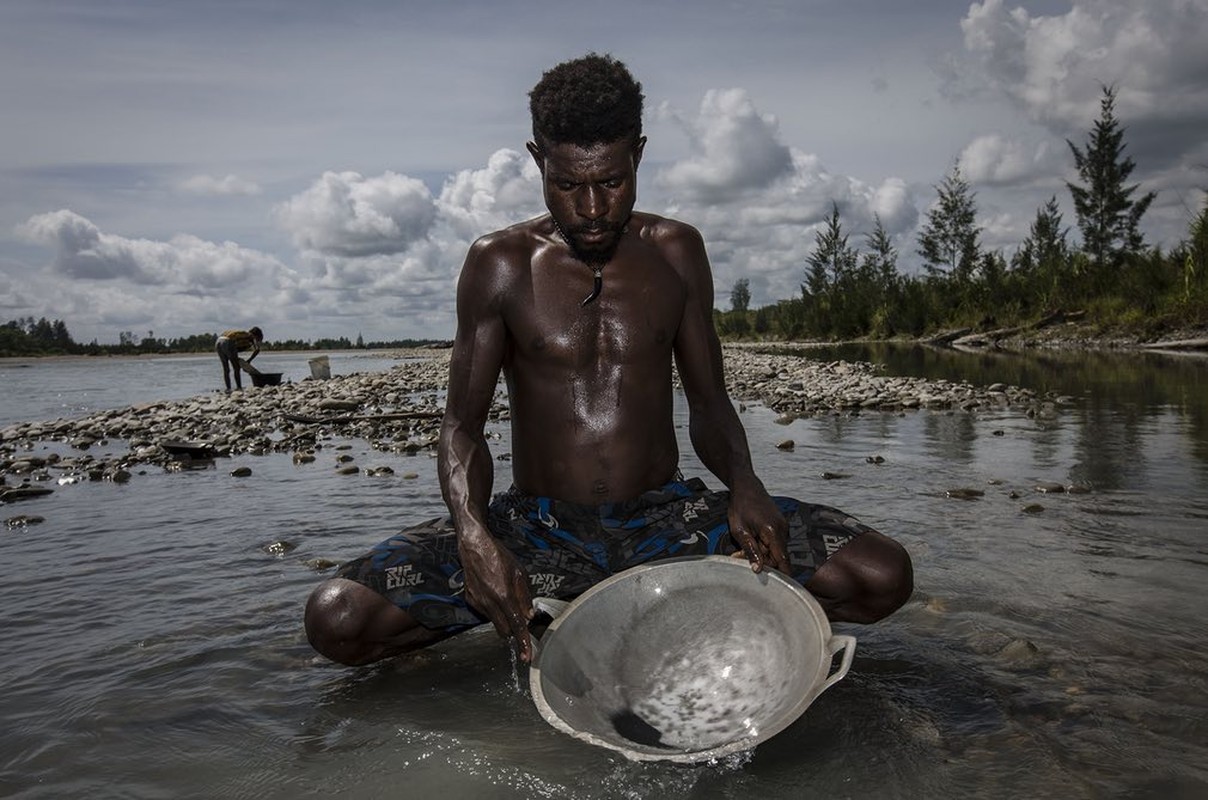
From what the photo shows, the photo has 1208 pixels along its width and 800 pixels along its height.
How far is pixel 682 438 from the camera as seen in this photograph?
7914 millimetres

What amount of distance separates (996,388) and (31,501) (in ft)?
32.6

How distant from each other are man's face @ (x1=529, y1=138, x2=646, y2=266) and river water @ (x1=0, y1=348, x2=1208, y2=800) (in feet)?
4.17

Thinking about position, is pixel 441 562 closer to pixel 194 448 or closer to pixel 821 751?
pixel 821 751

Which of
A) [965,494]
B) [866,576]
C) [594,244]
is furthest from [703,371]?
[965,494]

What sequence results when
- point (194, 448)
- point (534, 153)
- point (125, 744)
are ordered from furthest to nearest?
point (194, 448)
point (534, 153)
point (125, 744)

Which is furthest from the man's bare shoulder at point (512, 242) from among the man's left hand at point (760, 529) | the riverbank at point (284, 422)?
the riverbank at point (284, 422)

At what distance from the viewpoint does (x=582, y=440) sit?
8.46 ft

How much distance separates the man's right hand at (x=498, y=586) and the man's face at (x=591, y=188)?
36.6 inches

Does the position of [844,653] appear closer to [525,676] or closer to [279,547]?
[525,676]

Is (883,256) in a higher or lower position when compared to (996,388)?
higher

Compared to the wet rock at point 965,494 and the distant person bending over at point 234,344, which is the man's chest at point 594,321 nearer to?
the wet rock at point 965,494

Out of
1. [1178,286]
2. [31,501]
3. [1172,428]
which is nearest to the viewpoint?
[31,501]

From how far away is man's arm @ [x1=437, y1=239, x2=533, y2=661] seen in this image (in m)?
2.12

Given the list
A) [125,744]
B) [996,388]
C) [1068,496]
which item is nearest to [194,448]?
[125,744]
